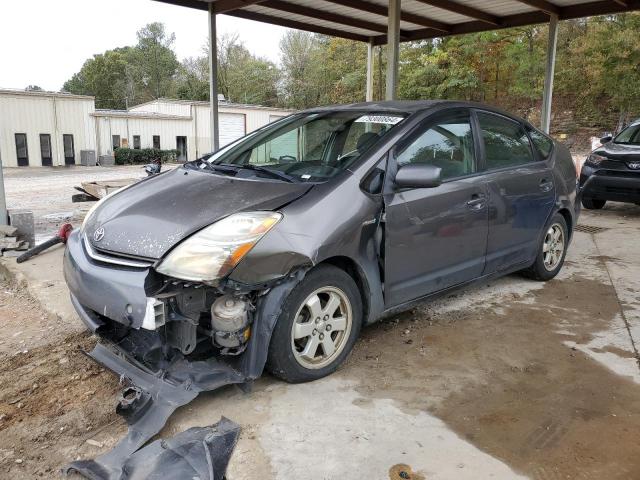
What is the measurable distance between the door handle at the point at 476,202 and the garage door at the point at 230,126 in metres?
28.9

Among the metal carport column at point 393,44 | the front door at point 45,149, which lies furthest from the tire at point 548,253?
the front door at point 45,149

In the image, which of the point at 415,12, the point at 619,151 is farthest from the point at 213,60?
the point at 619,151

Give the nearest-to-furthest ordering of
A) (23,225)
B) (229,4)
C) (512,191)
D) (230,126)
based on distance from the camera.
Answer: (512,191)
(23,225)
(229,4)
(230,126)

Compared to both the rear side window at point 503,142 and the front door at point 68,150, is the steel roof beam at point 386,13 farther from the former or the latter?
the front door at point 68,150

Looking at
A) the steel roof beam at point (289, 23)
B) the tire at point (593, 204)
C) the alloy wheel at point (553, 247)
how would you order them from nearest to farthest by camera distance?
the alloy wheel at point (553, 247) → the steel roof beam at point (289, 23) → the tire at point (593, 204)

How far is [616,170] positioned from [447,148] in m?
5.96

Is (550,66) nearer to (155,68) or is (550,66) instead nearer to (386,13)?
(386,13)

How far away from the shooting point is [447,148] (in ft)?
12.5

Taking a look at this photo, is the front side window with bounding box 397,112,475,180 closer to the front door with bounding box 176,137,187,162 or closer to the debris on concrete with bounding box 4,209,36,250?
the debris on concrete with bounding box 4,209,36,250

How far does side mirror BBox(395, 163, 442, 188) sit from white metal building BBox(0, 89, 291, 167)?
82.0 ft

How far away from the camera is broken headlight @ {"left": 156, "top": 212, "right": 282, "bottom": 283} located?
2.58 meters

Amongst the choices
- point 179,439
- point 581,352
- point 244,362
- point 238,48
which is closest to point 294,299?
point 244,362

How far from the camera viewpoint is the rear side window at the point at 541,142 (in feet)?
15.7

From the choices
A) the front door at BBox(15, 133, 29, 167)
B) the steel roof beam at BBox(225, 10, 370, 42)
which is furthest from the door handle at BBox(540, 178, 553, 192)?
the front door at BBox(15, 133, 29, 167)
